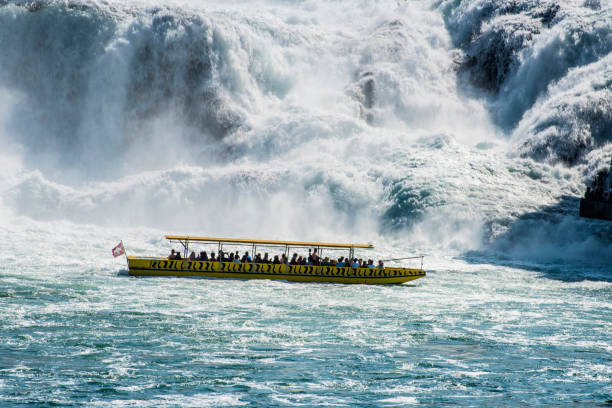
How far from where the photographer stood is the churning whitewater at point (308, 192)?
22531mm

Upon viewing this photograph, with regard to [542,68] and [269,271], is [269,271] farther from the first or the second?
[542,68]

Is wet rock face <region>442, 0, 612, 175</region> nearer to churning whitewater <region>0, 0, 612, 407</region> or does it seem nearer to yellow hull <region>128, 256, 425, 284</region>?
churning whitewater <region>0, 0, 612, 407</region>

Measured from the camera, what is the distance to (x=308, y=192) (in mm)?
54312

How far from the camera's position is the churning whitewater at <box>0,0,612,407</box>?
22531mm

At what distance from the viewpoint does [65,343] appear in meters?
24.1

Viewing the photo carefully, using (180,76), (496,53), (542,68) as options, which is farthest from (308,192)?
(496,53)

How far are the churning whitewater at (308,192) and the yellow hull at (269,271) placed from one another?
38.6 inches

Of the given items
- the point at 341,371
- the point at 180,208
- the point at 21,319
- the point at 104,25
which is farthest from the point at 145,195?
the point at 341,371

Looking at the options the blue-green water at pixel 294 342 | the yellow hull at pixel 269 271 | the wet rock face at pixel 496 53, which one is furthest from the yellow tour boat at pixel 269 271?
the wet rock face at pixel 496 53

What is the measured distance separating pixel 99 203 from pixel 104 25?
17.4m

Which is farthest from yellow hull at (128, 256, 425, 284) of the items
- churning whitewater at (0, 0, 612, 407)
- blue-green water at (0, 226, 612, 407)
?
churning whitewater at (0, 0, 612, 407)

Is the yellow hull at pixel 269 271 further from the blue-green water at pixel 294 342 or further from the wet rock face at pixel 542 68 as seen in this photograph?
the wet rock face at pixel 542 68

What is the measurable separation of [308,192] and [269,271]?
17.5 metres

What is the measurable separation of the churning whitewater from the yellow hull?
98 centimetres
